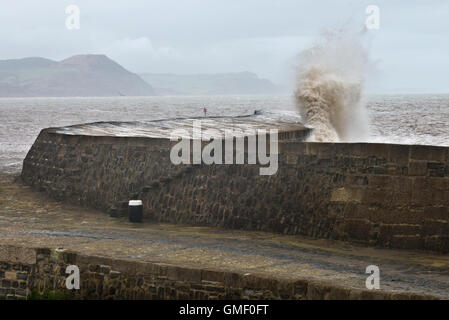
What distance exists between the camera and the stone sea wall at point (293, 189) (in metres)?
14.0

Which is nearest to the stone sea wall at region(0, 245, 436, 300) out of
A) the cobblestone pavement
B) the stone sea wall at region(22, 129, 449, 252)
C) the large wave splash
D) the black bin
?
the cobblestone pavement

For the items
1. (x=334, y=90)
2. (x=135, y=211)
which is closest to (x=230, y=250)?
(x=135, y=211)

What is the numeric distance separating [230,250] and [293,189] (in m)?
2.40

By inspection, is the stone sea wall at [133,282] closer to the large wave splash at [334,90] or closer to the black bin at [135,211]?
the black bin at [135,211]

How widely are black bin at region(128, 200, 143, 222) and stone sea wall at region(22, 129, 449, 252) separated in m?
0.47

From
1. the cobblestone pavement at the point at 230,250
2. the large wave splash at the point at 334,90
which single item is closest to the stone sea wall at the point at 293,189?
the cobblestone pavement at the point at 230,250

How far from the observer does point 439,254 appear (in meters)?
13.6

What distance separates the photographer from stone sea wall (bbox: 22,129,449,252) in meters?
14.0

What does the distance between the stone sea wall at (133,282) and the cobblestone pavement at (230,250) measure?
Result: 0.88ft

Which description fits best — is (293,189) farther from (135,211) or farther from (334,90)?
(334,90)

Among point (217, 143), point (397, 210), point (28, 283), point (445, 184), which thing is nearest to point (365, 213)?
point (397, 210)
